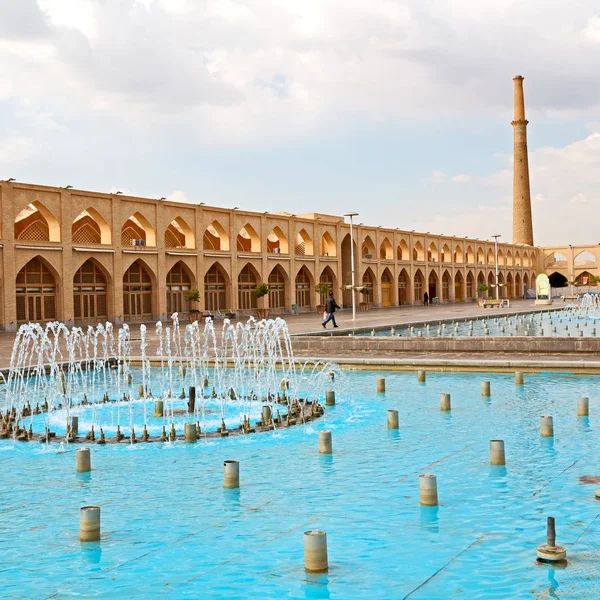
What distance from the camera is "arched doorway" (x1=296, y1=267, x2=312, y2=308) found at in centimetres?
4900

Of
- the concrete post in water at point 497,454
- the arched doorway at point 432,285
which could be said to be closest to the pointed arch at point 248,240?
the arched doorway at point 432,285

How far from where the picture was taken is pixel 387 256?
5766 cm

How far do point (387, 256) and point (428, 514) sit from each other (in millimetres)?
51637

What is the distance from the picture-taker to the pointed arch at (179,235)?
39.4 metres

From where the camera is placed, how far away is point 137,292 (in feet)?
124

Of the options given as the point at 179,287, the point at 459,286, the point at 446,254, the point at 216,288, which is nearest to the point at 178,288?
the point at 179,287

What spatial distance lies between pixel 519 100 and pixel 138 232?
5407 centimetres

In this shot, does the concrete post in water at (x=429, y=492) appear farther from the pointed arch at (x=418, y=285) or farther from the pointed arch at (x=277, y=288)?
the pointed arch at (x=418, y=285)

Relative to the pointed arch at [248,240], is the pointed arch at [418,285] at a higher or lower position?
lower

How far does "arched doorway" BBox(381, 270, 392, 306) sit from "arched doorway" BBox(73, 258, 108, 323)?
2681 centimetres

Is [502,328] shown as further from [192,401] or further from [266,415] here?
[266,415]

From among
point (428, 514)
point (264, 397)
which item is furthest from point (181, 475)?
point (264, 397)

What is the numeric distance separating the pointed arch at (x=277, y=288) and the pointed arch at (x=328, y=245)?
17.7 ft

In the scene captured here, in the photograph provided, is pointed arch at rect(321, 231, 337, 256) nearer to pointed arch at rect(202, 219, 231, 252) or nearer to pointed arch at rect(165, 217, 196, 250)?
pointed arch at rect(202, 219, 231, 252)
